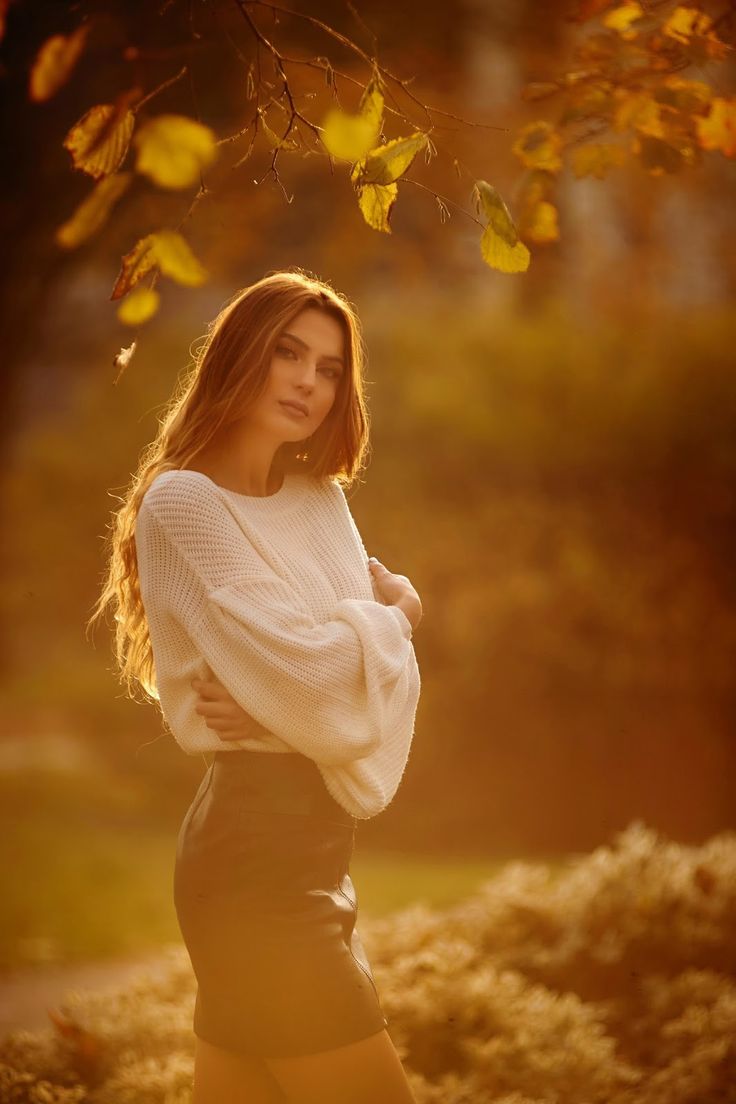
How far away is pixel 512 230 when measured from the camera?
2.04 meters

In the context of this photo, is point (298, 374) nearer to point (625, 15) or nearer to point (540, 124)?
point (540, 124)

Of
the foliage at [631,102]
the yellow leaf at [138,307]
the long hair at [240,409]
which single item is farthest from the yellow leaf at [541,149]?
the yellow leaf at [138,307]

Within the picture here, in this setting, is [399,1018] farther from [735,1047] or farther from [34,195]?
[34,195]

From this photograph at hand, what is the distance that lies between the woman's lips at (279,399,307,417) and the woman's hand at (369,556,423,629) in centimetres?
35

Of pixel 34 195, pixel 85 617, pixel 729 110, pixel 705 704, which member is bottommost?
pixel 705 704

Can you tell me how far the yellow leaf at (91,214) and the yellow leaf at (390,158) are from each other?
1.44ft

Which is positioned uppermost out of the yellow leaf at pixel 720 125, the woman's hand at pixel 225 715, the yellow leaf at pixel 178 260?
the yellow leaf at pixel 720 125

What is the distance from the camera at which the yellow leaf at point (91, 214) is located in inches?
66.3

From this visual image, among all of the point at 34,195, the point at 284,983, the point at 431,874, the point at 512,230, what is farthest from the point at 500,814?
the point at 512,230

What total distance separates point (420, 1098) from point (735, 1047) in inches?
40.3

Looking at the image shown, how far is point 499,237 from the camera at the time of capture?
2.08 meters

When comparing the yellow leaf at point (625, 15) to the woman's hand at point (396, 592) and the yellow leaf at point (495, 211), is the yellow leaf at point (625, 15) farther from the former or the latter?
the woman's hand at point (396, 592)

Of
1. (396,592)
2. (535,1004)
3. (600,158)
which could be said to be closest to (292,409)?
(396,592)

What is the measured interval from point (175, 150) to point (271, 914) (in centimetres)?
141
